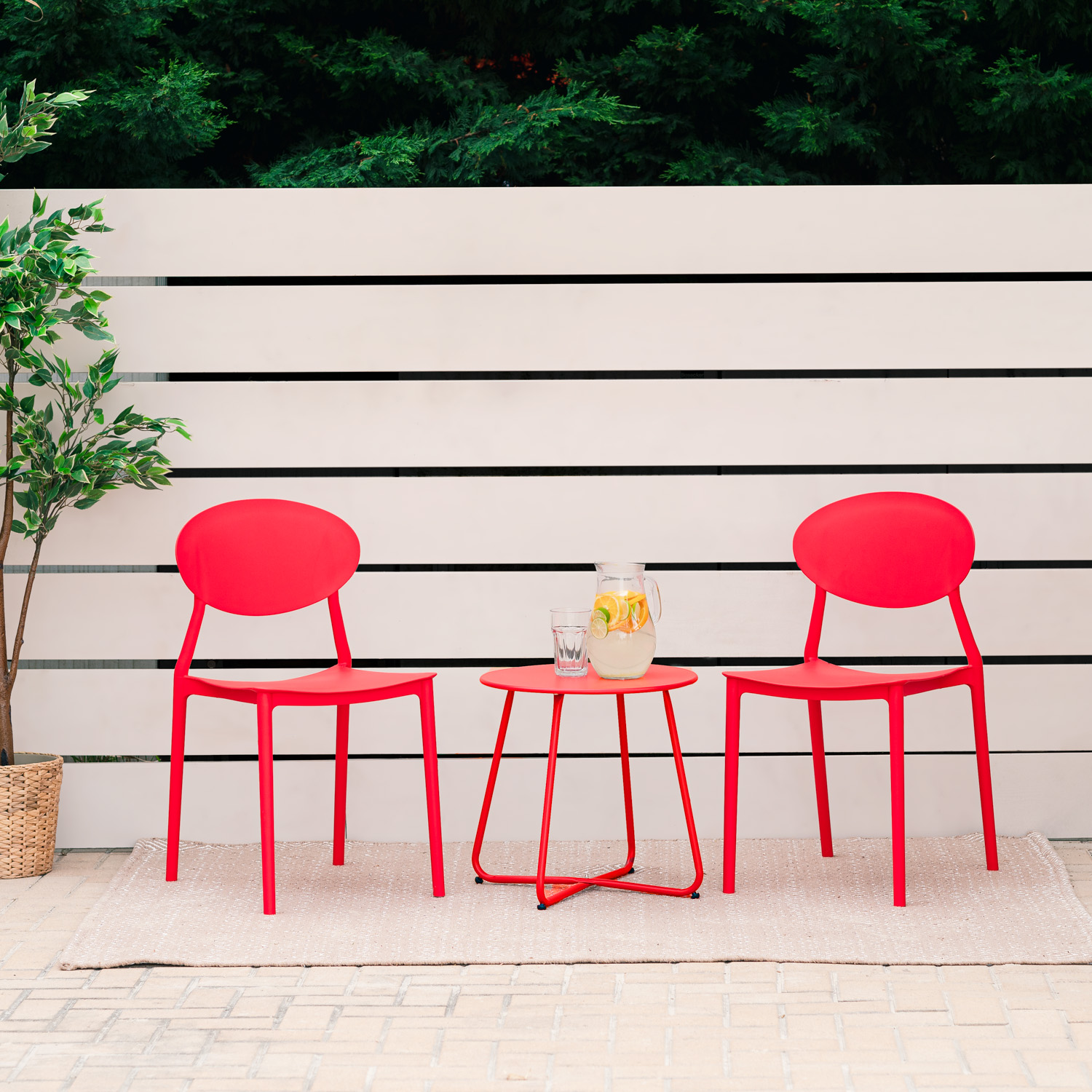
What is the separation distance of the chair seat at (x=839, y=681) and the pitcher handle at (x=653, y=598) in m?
0.23

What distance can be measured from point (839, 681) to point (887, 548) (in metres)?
0.48

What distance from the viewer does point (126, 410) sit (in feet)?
10.5

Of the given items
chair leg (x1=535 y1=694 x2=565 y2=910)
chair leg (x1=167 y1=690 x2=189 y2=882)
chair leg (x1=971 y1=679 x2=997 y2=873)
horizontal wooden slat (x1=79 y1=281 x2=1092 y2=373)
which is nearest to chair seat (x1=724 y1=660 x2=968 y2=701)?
chair leg (x1=971 y1=679 x2=997 y2=873)

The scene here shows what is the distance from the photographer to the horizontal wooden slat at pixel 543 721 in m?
3.44

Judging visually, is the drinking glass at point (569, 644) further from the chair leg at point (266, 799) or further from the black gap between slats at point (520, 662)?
the chair leg at point (266, 799)

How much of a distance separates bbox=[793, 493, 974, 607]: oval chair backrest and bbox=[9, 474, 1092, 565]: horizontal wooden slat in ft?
0.63

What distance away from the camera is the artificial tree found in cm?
300

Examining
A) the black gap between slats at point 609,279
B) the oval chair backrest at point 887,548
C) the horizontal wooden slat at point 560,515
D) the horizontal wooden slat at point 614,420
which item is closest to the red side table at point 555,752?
the horizontal wooden slat at point 560,515

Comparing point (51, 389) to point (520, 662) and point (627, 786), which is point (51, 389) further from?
point (627, 786)

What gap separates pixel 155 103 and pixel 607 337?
A: 184cm

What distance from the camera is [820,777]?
3.26m

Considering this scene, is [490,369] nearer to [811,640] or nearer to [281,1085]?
[811,640]

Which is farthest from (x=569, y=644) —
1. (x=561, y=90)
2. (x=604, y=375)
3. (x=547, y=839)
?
(x=561, y=90)

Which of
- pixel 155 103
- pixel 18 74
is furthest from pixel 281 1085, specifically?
pixel 18 74
